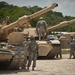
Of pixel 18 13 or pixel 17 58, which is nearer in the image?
pixel 17 58

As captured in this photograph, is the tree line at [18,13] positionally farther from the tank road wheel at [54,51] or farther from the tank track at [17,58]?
the tank track at [17,58]

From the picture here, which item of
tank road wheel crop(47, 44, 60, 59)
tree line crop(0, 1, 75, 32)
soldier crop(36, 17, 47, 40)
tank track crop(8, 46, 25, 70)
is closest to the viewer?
tank track crop(8, 46, 25, 70)

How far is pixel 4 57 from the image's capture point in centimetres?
1438

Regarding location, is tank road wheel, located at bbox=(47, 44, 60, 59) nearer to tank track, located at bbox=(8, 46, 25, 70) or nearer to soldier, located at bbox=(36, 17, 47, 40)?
soldier, located at bbox=(36, 17, 47, 40)

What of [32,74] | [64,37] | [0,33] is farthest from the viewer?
[64,37]

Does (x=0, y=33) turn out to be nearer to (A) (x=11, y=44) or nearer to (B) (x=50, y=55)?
(A) (x=11, y=44)

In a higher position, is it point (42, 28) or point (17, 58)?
point (42, 28)

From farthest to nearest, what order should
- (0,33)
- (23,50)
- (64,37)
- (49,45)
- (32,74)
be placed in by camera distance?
(64,37) → (49,45) → (0,33) → (23,50) → (32,74)

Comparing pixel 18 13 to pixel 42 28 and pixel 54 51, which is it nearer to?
pixel 42 28

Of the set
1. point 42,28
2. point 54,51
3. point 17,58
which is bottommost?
point 54,51

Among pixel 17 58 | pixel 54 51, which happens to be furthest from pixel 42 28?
pixel 17 58

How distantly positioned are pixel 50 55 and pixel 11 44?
27.8 ft

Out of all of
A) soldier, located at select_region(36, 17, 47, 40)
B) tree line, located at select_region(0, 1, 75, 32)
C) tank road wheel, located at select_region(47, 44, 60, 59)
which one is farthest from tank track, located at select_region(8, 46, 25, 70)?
tree line, located at select_region(0, 1, 75, 32)

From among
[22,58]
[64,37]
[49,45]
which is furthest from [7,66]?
[64,37]
